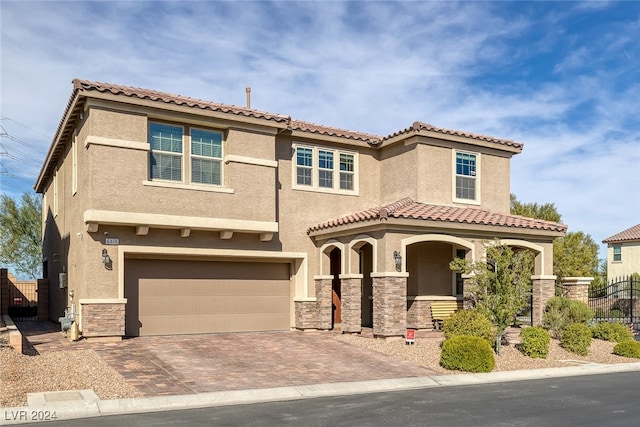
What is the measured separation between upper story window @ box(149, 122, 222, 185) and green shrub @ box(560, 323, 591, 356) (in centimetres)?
1152

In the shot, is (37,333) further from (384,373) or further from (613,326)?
(613,326)

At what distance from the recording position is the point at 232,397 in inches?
474

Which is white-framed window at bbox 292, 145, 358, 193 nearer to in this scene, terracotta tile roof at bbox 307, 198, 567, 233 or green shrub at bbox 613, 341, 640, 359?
terracotta tile roof at bbox 307, 198, 567, 233

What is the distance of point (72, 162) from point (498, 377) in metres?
14.9

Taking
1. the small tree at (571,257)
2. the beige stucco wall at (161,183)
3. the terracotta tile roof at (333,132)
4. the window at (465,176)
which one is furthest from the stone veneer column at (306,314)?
the small tree at (571,257)

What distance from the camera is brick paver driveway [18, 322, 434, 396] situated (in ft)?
43.5

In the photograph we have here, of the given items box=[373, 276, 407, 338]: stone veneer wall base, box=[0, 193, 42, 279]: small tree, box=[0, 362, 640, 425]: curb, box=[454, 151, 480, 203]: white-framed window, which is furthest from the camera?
box=[0, 193, 42, 279]: small tree

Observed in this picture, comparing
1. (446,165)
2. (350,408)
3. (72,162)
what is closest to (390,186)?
(446,165)

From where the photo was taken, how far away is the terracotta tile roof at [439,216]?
18703 mm

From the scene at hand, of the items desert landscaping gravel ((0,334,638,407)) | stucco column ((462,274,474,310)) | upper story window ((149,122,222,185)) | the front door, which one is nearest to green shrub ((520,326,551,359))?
desert landscaping gravel ((0,334,638,407))

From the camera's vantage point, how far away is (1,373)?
12211mm

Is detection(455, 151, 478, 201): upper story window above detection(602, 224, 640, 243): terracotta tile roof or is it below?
above

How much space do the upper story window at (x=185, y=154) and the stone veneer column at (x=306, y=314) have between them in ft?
16.2

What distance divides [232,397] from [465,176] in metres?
13.8
